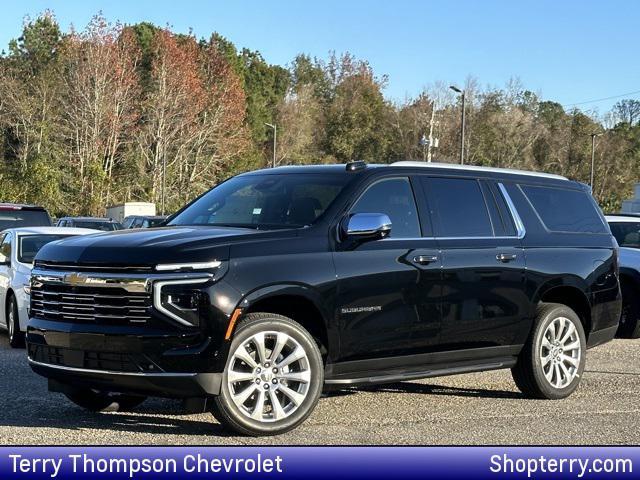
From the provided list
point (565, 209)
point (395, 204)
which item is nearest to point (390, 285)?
point (395, 204)

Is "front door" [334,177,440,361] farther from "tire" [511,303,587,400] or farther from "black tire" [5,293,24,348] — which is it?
"black tire" [5,293,24,348]

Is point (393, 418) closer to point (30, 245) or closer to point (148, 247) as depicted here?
point (148, 247)

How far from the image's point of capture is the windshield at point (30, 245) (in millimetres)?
12609

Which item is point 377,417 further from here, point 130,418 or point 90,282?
point 90,282

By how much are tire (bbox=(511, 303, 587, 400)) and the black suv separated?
0.01m

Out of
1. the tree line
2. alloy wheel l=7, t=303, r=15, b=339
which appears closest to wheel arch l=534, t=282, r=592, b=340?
alloy wheel l=7, t=303, r=15, b=339

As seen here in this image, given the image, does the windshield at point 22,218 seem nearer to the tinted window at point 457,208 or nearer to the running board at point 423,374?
the tinted window at point 457,208

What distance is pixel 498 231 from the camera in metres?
8.52

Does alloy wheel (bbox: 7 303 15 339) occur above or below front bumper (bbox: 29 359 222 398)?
below

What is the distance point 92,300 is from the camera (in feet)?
21.9

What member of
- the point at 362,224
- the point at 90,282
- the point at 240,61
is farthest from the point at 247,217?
the point at 240,61

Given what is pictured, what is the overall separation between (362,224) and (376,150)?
77.8 metres

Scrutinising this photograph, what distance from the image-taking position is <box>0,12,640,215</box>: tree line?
64.6m

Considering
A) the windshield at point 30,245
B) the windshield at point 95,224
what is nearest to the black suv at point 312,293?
the windshield at point 30,245
